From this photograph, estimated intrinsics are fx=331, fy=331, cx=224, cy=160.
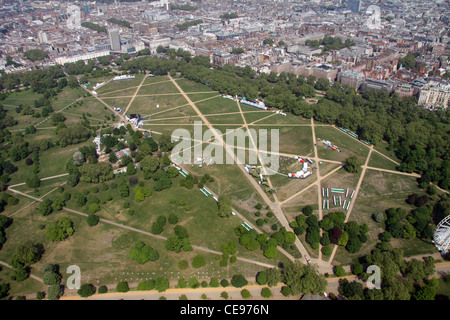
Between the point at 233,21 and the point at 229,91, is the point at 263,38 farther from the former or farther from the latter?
the point at 229,91

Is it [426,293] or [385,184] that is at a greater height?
[385,184]

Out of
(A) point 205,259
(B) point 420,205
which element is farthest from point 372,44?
(A) point 205,259

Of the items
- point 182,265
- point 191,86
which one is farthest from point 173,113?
point 182,265

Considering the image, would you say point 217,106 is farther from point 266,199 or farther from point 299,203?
point 299,203

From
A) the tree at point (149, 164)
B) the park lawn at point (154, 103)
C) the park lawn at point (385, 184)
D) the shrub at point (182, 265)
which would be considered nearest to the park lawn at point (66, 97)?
the park lawn at point (154, 103)

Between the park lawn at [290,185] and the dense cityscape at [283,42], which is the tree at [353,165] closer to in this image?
the park lawn at [290,185]

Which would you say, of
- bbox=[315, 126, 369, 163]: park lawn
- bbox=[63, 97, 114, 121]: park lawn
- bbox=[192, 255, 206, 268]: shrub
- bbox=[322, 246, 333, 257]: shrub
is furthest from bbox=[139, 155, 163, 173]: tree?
bbox=[322, 246, 333, 257]: shrub
